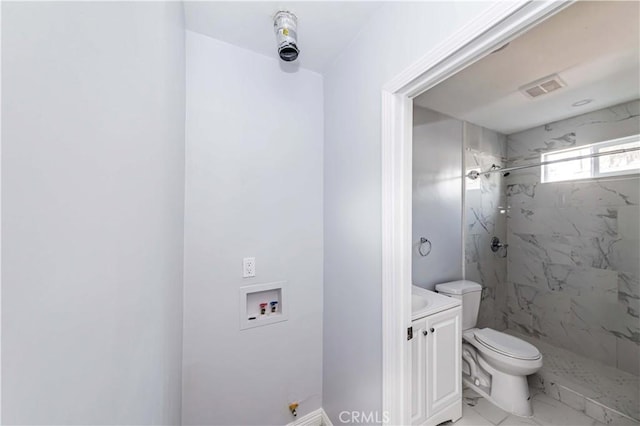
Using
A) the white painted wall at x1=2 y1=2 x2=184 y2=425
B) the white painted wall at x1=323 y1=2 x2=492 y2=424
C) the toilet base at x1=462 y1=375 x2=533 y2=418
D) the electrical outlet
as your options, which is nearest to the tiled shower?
the toilet base at x1=462 y1=375 x2=533 y2=418

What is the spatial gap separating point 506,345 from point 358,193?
5.63 feet

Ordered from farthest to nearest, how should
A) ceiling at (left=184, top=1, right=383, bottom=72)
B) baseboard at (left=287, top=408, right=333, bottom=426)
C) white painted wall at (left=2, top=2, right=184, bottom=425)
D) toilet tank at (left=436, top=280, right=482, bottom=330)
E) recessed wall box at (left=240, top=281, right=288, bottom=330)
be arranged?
toilet tank at (left=436, top=280, right=482, bottom=330), baseboard at (left=287, top=408, right=333, bottom=426), recessed wall box at (left=240, top=281, right=288, bottom=330), ceiling at (left=184, top=1, right=383, bottom=72), white painted wall at (left=2, top=2, right=184, bottom=425)

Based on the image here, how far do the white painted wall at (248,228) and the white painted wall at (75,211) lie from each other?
0.77m

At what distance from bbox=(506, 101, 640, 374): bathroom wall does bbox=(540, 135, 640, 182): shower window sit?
58mm

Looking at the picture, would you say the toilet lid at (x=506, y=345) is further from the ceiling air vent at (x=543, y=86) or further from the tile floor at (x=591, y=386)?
the ceiling air vent at (x=543, y=86)

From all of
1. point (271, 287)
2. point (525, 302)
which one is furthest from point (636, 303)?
point (271, 287)

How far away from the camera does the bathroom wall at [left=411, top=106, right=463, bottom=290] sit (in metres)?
1.98

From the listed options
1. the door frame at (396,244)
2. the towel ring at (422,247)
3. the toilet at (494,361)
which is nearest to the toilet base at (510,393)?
the toilet at (494,361)

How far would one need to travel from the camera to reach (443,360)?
1.41 meters

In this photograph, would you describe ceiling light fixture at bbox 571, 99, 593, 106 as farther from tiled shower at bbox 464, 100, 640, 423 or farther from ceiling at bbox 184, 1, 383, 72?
ceiling at bbox 184, 1, 383, 72

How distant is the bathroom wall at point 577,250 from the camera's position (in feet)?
6.20

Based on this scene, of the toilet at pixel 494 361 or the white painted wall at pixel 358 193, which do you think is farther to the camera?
the toilet at pixel 494 361

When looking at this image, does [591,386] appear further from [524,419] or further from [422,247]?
[422,247]

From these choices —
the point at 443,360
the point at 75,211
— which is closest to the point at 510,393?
the point at 443,360
